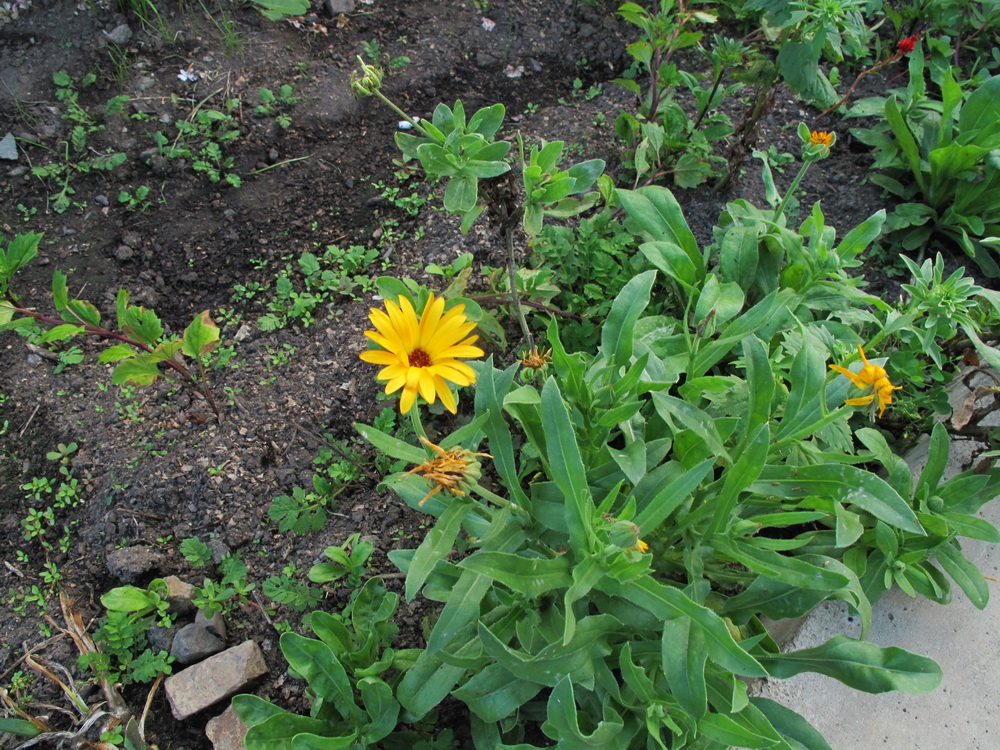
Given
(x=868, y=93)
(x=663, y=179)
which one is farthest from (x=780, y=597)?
(x=868, y=93)

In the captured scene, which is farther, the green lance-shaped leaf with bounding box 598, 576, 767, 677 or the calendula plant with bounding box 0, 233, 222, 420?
the calendula plant with bounding box 0, 233, 222, 420

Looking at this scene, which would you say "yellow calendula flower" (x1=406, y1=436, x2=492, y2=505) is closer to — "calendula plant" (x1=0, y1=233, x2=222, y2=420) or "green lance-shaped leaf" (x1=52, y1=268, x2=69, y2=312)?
"calendula plant" (x1=0, y1=233, x2=222, y2=420)

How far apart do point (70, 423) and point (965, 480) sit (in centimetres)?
267

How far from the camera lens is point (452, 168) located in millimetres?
1808

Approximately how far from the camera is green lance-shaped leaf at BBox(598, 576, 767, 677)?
132 centimetres

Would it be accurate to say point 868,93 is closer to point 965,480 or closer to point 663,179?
point 663,179

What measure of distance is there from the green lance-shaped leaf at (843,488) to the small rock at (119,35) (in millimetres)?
3164

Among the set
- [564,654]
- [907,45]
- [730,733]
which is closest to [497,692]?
[564,654]

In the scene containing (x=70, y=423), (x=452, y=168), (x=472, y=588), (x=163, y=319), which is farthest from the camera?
(x=163, y=319)

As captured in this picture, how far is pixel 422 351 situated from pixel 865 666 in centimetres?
121

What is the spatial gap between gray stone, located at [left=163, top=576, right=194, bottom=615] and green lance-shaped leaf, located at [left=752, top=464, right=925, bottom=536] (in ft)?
5.14

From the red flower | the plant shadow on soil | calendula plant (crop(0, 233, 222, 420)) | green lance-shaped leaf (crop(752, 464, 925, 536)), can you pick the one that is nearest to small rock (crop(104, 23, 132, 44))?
the plant shadow on soil

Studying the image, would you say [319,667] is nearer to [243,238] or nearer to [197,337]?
[197,337]

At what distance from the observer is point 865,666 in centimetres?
158
